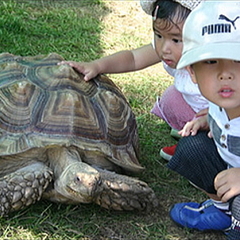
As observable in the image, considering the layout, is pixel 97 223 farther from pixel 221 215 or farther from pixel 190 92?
pixel 190 92

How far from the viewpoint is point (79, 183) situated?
2420mm

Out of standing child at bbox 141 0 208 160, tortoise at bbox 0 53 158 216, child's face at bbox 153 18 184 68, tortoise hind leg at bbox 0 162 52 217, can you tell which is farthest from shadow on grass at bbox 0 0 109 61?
tortoise hind leg at bbox 0 162 52 217

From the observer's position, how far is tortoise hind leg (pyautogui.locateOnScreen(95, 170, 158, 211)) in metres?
2.53

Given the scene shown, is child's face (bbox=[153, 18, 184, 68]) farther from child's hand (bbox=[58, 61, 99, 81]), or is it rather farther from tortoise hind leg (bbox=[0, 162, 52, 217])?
tortoise hind leg (bbox=[0, 162, 52, 217])

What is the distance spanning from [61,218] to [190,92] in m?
1.02

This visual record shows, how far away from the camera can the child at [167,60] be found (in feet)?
8.73

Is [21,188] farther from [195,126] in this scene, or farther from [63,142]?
[195,126]

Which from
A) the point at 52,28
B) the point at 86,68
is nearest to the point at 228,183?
the point at 86,68

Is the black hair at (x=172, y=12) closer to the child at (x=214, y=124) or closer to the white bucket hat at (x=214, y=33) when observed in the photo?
the child at (x=214, y=124)

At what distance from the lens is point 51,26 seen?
5008 mm

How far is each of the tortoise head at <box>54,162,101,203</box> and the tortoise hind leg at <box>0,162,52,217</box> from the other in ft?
0.24

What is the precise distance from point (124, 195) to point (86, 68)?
0.69 m

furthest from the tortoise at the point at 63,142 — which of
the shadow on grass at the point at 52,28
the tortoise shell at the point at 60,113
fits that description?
the shadow on grass at the point at 52,28

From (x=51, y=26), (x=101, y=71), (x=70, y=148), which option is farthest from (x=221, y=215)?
(x=51, y=26)
